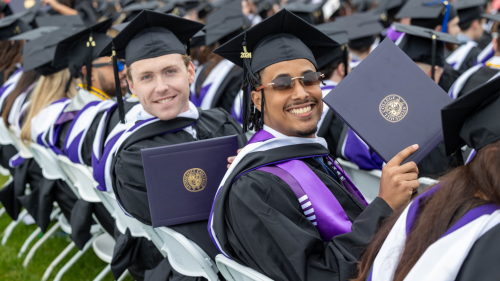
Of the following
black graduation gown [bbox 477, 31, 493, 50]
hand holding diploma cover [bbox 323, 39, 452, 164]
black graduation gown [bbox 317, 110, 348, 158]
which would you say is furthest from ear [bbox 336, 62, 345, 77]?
black graduation gown [bbox 477, 31, 493, 50]

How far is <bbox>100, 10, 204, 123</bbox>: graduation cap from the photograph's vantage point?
2582 millimetres

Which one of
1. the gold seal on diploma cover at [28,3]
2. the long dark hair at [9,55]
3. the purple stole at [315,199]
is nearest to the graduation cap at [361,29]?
the purple stole at [315,199]

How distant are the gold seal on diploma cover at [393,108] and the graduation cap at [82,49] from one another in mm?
2709

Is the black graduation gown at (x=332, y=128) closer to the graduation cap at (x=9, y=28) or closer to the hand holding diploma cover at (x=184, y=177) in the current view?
the hand holding diploma cover at (x=184, y=177)

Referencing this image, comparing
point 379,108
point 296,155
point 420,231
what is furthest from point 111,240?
point 420,231

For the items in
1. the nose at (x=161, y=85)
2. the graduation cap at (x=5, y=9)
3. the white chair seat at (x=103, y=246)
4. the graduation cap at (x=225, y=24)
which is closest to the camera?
the nose at (x=161, y=85)

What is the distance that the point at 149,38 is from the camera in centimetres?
261

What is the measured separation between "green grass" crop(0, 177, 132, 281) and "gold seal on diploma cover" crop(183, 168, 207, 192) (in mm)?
1916

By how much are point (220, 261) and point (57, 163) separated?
6.89 feet

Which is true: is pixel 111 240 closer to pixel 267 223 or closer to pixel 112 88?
pixel 112 88

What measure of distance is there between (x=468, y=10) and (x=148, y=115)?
503 cm

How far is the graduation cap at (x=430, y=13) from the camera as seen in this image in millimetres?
4719

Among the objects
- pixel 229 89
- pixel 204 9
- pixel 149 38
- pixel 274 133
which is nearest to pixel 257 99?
pixel 274 133

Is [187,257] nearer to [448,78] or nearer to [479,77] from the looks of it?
[479,77]
